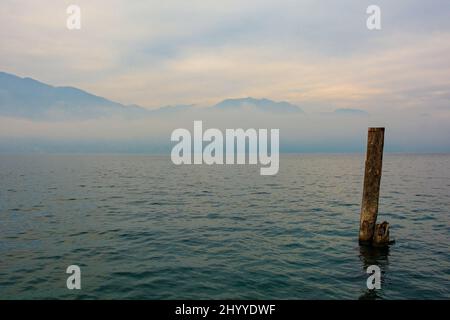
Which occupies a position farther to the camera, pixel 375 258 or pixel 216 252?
pixel 216 252

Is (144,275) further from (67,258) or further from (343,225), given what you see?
(343,225)

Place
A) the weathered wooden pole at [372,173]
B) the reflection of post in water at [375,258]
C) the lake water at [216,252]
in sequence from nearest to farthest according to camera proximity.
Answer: the lake water at [216,252], the reflection of post in water at [375,258], the weathered wooden pole at [372,173]

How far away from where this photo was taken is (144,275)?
12.0m

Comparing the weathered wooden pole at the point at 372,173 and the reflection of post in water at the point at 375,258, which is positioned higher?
the weathered wooden pole at the point at 372,173

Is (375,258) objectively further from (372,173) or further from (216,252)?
(216,252)

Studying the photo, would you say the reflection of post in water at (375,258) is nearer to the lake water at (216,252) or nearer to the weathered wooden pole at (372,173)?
the lake water at (216,252)

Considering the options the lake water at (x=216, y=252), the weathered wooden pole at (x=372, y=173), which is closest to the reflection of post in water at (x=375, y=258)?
the lake water at (x=216, y=252)

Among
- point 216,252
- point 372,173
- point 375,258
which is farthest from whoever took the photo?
point 372,173

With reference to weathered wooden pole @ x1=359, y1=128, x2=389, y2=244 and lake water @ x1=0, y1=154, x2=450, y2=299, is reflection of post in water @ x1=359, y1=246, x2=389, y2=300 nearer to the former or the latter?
lake water @ x1=0, y1=154, x2=450, y2=299

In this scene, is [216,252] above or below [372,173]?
below

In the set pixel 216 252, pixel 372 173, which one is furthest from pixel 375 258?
pixel 216 252

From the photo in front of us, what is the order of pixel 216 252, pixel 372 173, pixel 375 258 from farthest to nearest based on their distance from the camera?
pixel 372 173 < pixel 216 252 < pixel 375 258
